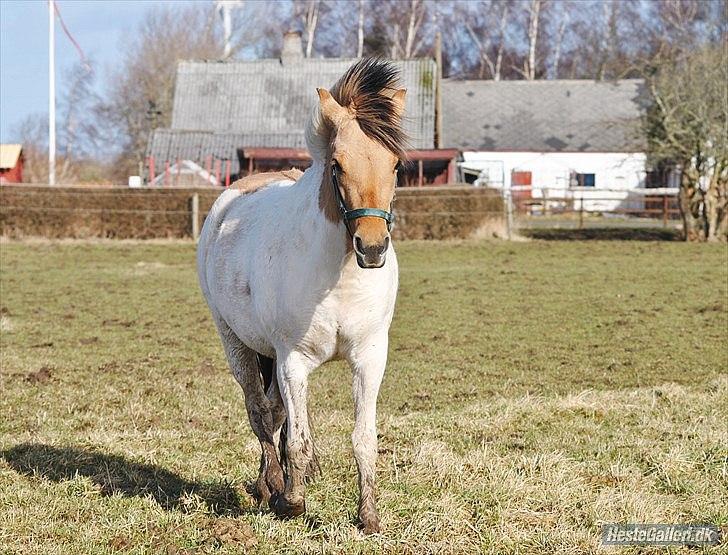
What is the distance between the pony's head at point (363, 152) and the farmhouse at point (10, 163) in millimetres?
46468

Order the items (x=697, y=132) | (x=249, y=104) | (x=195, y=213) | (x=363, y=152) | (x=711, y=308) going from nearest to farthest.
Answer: (x=363, y=152), (x=711, y=308), (x=697, y=132), (x=195, y=213), (x=249, y=104)

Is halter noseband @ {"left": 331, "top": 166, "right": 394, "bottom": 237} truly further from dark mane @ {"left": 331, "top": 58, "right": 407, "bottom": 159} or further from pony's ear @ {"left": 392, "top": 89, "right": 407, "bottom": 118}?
pony's ear @ {"left": 392, "top": 89, "right": 407, "bottom": 118}

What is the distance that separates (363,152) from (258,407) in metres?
1.90

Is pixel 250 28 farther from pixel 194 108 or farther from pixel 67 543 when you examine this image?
pixel 67 543

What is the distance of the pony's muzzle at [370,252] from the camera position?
3838 mm

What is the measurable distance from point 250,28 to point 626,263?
46.5 m

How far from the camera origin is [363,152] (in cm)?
408

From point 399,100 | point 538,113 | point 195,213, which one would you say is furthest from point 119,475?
point 538,113

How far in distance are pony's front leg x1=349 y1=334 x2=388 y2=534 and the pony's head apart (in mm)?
677

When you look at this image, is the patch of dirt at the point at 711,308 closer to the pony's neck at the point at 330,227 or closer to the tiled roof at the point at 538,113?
the pony's neck at the point at 330,227

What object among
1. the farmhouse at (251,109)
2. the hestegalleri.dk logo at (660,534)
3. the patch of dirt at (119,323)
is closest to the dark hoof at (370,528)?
the hestegalleri.dk logo at (660,534)

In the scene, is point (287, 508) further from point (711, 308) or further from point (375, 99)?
point (711, 308)

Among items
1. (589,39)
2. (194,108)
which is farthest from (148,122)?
(589,39)

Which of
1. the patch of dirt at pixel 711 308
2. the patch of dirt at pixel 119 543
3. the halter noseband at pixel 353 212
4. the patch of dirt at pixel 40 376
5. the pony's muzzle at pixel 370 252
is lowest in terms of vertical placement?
the patch of dirt at pixel 40 376
